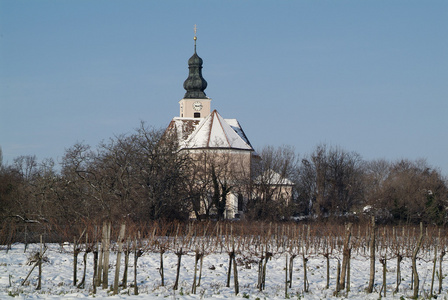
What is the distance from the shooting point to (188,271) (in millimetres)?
21391

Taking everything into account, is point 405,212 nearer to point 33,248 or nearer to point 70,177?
point 70,177

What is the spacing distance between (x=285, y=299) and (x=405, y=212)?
108 feet

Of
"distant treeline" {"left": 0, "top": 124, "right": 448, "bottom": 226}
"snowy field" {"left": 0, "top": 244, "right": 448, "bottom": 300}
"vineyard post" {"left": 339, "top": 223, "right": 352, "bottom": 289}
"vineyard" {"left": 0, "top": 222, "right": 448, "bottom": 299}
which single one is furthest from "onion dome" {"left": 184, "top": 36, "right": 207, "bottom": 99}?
"vineyard post" {"left": 339, "top": 223, "right": 352, "bottom": 289}

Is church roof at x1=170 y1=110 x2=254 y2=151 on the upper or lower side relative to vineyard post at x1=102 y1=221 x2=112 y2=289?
upper

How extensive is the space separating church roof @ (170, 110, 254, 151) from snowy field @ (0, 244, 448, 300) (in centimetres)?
2884

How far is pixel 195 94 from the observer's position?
67.6 meters

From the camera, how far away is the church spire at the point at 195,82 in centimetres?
6756

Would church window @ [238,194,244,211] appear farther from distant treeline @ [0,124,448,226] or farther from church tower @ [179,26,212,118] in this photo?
church tower @ [179,26,212,118]

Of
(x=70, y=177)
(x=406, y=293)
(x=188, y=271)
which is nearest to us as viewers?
(x=406, y=293)

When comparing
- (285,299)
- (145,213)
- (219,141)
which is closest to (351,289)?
(285,299)

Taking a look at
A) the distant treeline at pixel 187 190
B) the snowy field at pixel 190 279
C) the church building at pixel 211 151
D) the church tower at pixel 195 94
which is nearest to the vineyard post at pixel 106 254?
the snowy field at pixel 190 279

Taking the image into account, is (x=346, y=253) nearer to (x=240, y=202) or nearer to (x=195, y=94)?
(x=240, y=202)

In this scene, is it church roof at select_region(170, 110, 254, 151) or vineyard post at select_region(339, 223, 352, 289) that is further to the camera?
church roof at select_region(170, 110, 254, 151)

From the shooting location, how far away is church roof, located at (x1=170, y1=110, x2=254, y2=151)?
5503 centimetres
